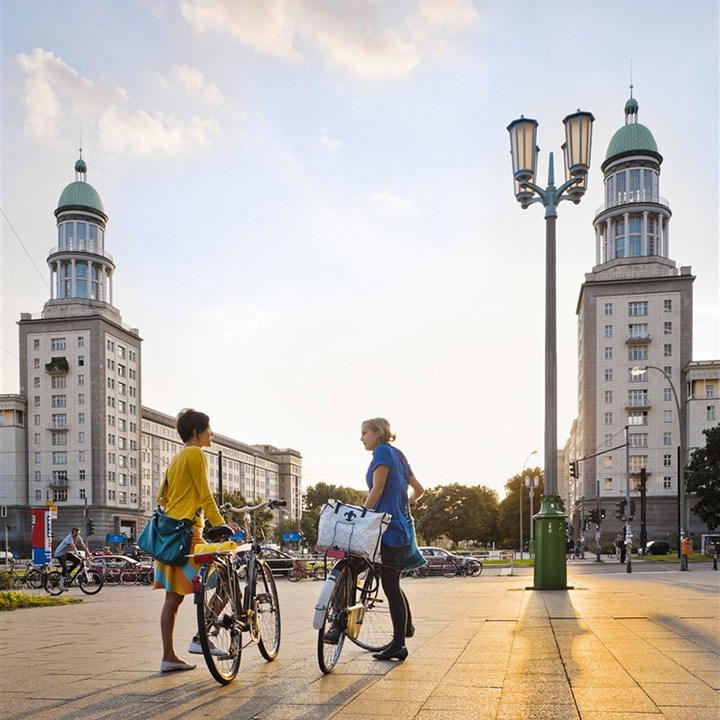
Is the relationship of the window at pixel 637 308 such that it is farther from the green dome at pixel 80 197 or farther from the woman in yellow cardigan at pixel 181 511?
the woman in yellow cardigan at pixel 181 511

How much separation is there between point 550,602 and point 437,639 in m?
5.36

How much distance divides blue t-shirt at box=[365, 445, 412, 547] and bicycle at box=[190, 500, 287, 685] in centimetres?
83

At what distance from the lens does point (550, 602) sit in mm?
12438

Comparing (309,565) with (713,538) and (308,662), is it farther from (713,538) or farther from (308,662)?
(713,538)

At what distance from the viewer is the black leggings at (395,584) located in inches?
245

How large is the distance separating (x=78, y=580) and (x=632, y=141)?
80717mm

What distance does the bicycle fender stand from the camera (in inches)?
218

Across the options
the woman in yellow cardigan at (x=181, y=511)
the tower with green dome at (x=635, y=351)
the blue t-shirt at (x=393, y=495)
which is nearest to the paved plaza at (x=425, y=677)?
the woman in yellow cardigan at (x=181, y=511)

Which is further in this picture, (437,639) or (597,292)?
(597,292)

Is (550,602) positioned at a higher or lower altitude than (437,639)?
lower

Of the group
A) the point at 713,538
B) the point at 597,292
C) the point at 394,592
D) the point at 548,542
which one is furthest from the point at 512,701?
the point at 597,292

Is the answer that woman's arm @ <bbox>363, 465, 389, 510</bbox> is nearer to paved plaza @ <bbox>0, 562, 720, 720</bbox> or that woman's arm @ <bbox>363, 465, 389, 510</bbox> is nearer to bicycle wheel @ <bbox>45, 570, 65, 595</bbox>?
paved plaza @ <bbox>0, 562, 720, 720</bbox>

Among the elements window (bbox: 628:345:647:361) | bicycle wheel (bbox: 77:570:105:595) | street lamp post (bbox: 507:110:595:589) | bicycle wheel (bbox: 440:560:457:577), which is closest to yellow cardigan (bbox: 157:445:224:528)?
street lamp post (bbox: 507:110:595:589)

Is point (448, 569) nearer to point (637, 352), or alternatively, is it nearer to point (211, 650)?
point (211, 650)
